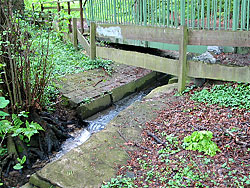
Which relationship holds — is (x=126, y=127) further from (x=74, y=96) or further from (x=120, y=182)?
(x=74, y=96)

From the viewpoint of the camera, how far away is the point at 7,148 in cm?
429

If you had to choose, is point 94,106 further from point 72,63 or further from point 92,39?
point 92,39

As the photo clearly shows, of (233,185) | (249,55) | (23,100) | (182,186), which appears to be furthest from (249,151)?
(23,100)

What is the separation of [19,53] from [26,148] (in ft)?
5.53

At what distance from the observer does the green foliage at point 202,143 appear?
3.53 m

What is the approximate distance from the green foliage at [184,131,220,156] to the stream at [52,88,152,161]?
234 centimetres

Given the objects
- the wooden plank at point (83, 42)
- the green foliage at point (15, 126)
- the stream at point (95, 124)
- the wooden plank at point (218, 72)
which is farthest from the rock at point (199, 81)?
the wooden plank at point (83, 42)

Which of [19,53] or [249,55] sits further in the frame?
[249,55]

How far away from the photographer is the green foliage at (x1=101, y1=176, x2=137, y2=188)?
310 centimetres

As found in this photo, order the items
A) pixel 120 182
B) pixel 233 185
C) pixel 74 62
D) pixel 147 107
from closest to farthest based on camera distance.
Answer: pixel 233 185, pixel 120 182, pixel 147 107, pixel 74 62

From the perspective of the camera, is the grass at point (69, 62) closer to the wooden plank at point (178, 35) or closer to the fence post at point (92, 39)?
the fence post at point (92, 39)

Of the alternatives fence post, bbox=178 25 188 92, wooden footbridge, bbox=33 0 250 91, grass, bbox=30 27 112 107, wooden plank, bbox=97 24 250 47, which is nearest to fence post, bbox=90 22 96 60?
wooden footbridge, bbox=33 0 250 91

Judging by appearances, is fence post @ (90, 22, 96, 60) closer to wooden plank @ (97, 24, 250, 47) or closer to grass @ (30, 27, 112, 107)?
grass @ (30, 27, 112, 107)

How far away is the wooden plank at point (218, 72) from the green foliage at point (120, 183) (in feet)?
10.2
